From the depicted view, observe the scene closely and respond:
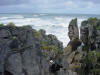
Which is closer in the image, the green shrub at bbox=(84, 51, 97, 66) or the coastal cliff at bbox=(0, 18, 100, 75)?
the coastal cliff at bbox=(0, 18, 100, 75)

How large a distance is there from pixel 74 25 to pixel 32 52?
17011mm

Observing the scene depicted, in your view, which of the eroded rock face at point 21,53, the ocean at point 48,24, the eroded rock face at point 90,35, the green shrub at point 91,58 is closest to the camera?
the eroded rock face at point 21,53

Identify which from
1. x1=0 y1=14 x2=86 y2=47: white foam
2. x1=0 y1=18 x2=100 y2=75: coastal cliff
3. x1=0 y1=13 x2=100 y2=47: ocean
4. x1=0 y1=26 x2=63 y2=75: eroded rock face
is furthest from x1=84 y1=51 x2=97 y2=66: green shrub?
x1=0 y1=14 x2=86 y2=47: white foam

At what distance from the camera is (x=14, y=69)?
16.5m

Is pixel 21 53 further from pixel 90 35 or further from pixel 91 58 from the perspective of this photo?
pixel 90 35

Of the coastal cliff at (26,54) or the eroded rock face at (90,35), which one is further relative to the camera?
the eroded rock face at (90,35)

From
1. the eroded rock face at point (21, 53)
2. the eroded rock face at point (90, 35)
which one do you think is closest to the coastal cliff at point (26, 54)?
the eroded rock face at point (21, 53)

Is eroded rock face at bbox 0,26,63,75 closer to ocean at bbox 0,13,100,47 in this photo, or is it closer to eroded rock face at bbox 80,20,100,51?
eroded rock face at bbox 80,20,100,51

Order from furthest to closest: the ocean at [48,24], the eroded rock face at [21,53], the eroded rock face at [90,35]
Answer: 1. the ocean at [48,24]
2. the eroded rock face at [90,35]
3. the eroded rock face at [21,53]

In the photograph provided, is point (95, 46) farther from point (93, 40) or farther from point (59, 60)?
point (59, 60)

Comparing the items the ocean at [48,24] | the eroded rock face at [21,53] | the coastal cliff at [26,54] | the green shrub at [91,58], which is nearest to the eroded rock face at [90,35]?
the green shrub at [91,58]

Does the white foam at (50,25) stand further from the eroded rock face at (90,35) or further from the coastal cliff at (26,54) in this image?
the coastal cliff at (26,54)

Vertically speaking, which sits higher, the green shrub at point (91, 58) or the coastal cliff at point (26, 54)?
the coastal cliff at point (26, 54)

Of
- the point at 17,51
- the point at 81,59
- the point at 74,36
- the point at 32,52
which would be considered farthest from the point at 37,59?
the point at 74,36
